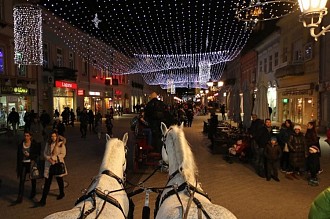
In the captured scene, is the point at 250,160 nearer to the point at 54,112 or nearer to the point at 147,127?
the point at 147,127

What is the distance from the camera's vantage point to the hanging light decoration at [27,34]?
20172mm

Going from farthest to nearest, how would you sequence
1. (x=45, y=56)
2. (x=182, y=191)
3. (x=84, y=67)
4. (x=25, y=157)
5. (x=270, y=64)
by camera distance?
(x=84, y=67) < (x=270, y=64) < (x=45, y=56) < (x=25, y=157) < (x=182, y=191)

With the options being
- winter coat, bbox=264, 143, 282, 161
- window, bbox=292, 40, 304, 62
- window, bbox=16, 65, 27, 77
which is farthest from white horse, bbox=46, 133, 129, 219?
window, bbox=16, 65, 27, 77

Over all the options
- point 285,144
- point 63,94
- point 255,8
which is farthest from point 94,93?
point 285,144

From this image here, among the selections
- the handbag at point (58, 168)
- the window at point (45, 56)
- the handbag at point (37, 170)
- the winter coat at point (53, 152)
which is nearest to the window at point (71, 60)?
the window at point (45, 56)

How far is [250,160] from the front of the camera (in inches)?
457

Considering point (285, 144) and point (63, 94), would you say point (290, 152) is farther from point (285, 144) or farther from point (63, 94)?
point (63, 94)

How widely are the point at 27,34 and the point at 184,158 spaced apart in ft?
66.0

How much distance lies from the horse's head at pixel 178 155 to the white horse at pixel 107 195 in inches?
25.5

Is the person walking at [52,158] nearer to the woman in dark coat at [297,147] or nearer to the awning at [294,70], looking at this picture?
the woman in dark coat at [297,147]

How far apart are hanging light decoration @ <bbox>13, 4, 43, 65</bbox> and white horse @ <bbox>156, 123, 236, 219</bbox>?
62.4 ft

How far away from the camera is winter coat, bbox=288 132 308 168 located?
9.38 metres

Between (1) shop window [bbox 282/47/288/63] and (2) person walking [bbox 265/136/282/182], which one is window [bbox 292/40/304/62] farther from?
(2) person walking [bbox 265/136/282/182]

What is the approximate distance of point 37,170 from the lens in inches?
294
